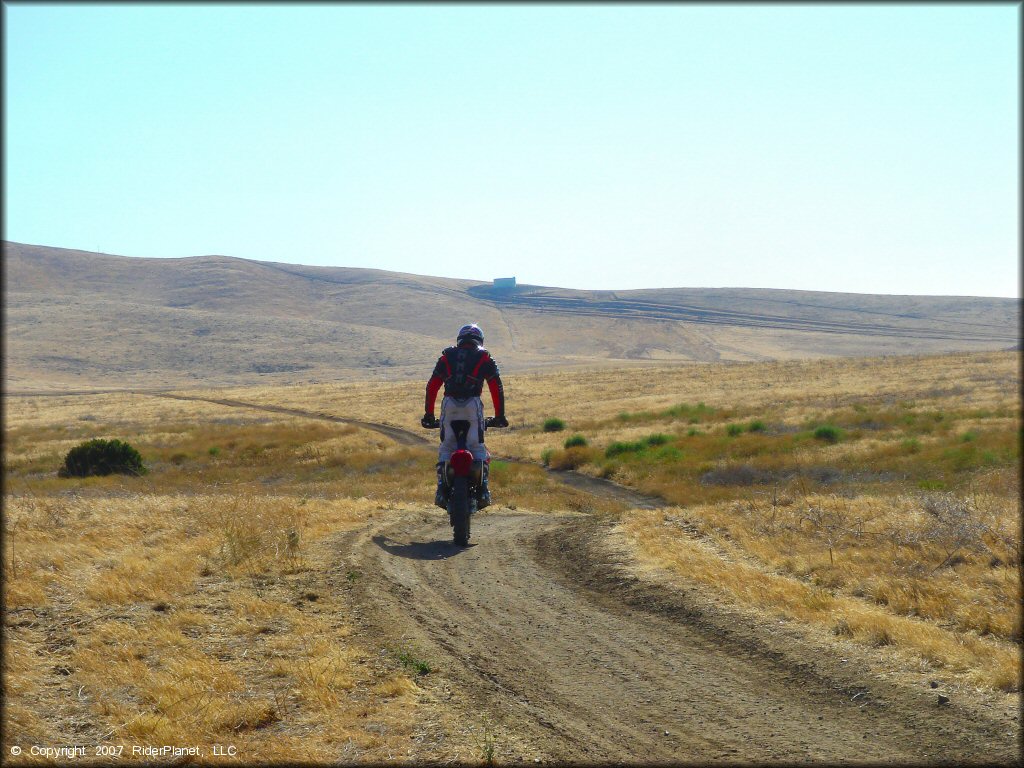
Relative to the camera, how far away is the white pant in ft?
39.7

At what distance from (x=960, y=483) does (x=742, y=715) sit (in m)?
16.0

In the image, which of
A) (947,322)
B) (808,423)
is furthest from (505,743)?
(947,322)

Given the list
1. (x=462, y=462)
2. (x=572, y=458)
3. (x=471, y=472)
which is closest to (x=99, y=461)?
(x=572, y=458)

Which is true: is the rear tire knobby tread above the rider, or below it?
below

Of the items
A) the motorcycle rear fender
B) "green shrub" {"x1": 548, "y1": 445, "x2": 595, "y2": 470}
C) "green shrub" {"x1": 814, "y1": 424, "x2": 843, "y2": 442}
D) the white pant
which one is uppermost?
the white pant

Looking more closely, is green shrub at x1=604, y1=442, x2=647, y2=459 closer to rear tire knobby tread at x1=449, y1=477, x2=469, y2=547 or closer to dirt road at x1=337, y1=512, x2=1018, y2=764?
rear tire knobby tread at x1=449, y1=477, x2=469, y2=547

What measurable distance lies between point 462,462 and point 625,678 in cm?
575

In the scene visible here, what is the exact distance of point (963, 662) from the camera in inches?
Answer: 249

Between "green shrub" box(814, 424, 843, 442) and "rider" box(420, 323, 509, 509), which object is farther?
"green shrub" box(814, 424, 843, 442)

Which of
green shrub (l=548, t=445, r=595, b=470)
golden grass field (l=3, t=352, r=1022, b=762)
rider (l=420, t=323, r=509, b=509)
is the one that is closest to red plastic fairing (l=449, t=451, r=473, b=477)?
rider (l=420, t=323, r=509, b=509)

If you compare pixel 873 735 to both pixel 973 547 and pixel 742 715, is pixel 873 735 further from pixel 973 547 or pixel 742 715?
pixel 973 547

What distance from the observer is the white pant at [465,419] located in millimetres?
12094

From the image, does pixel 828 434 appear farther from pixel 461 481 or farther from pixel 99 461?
pixel 99 461

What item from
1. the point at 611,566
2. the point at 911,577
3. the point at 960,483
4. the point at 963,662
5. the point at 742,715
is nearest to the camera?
the point at 742,715
